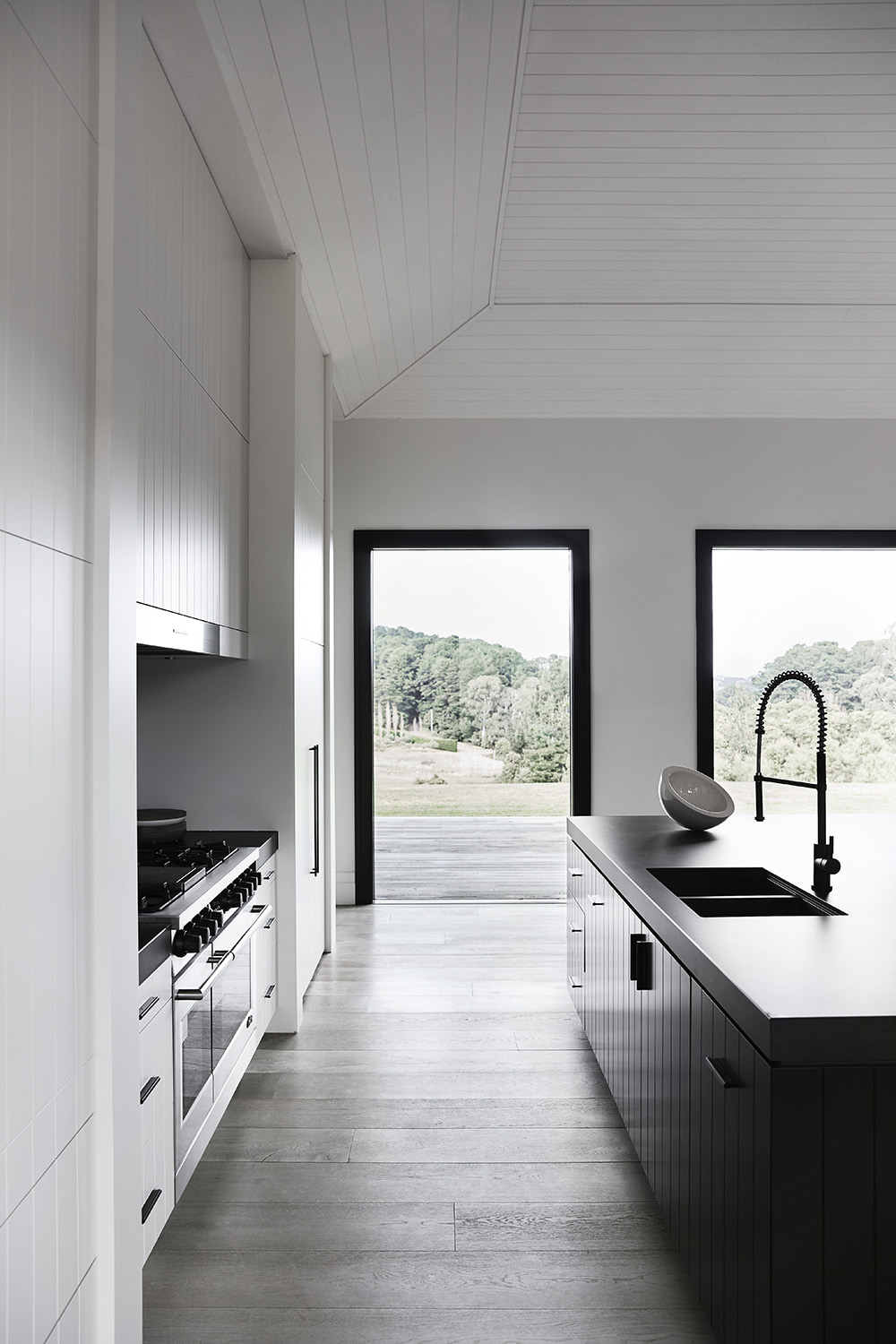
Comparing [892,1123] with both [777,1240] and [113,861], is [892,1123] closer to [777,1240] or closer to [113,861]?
[777,1240]

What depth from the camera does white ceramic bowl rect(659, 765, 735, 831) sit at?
Result: 305cm

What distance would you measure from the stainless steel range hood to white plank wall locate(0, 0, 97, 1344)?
0.73m

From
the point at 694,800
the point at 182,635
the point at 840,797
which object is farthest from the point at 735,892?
the point at 840,797

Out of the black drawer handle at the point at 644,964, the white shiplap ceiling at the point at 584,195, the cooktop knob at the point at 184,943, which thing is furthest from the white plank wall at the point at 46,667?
the black drawer handle at the point at 644,964

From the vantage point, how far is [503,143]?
10.7 ft

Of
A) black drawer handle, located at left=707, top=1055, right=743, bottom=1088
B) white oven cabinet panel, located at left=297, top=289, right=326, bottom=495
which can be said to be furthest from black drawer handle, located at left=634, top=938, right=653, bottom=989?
white oven cabinet panel, located at left=297, top=289, right=326, bottom=495

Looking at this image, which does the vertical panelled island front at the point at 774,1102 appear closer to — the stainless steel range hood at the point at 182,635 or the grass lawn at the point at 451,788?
the stainless steel range hood at the point at 182,635

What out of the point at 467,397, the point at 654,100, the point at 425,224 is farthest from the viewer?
the point at 467,397

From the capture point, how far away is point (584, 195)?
3.70m

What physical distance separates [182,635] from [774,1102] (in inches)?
70.7

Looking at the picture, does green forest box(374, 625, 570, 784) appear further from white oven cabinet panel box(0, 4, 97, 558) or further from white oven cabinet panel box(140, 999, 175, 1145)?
white oven cabinet panel box(0, 4, 97, 558)

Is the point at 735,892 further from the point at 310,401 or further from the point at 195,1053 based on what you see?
the point at 310,401

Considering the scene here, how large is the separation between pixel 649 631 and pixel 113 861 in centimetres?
428

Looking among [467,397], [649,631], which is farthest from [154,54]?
[649,631]
